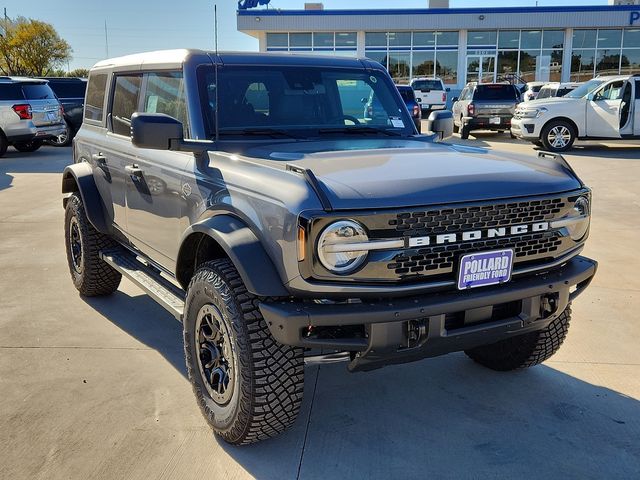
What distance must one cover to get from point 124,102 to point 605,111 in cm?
1339

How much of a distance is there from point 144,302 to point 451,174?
329cm

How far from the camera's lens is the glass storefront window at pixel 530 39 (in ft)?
118

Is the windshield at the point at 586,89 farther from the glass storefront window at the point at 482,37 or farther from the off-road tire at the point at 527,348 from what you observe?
the glass storefront window at the point at 482,37

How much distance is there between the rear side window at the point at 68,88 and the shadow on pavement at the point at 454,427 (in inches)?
669

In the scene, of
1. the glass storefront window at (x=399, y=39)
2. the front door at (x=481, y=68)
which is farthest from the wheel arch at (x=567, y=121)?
the glass storefront window at (x=399, y=39)

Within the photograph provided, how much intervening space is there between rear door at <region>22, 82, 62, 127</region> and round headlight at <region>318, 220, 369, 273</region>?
47.6 feet

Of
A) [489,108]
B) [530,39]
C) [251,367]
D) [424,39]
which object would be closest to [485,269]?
[251,367]

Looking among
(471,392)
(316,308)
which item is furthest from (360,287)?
(471,392)

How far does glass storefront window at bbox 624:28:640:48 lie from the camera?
35875mm

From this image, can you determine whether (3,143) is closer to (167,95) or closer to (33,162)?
(33,162)

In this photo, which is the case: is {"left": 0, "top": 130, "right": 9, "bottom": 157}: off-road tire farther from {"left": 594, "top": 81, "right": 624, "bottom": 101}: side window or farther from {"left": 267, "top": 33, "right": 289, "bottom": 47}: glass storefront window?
{"left": 267, "top": 33, "right": 289, "bottom": 47}: glass storefront window

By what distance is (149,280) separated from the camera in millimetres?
4254

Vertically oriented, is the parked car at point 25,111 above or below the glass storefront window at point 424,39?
below

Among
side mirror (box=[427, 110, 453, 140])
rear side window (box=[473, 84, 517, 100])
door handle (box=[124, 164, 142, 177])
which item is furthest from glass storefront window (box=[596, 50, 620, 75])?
door handle (box=[124, 164, 142, 177])
